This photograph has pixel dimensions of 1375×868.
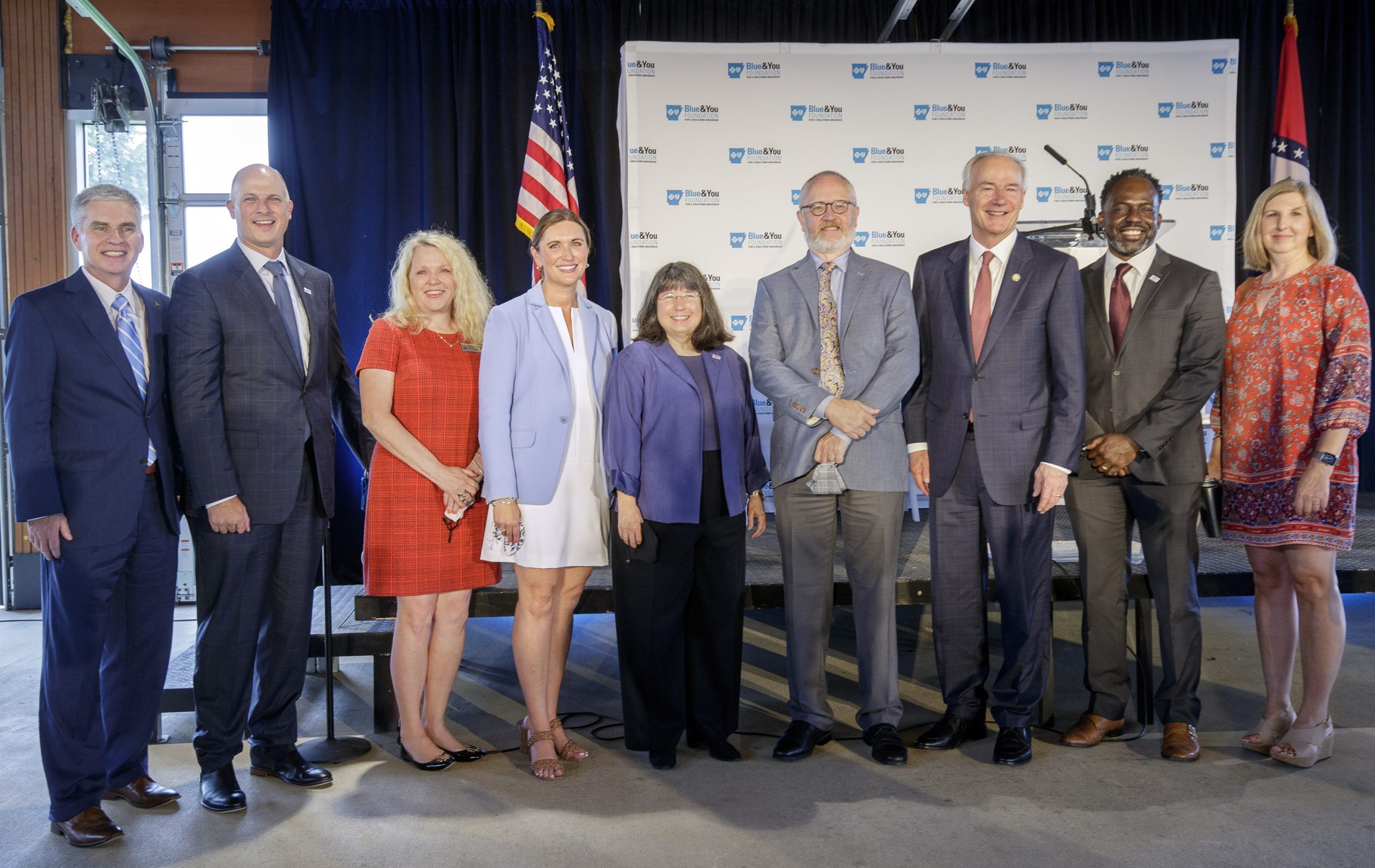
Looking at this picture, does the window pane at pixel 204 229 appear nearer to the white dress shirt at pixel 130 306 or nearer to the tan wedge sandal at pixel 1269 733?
the white dress shirt at pixel 130 306

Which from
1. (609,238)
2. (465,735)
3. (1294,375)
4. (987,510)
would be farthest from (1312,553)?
(609,238)

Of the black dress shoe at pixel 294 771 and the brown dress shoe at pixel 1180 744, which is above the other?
the brown dress shoe at pixel 1180 744

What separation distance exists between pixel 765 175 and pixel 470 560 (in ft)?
10.9

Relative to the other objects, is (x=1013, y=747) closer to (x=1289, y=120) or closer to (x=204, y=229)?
(x=1289, y=120)

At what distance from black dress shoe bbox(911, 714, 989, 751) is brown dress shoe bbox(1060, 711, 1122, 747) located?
266 mm

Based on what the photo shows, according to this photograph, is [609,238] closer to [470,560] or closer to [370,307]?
[370,307]

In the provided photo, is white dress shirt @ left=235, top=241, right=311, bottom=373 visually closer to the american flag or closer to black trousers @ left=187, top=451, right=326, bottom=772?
black trousers @ left=187, top=451, right=326, bottom=772

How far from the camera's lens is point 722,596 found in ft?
9.56

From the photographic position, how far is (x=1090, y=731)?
2.99 m

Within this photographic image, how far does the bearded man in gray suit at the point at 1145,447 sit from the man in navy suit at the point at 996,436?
0.19 metres

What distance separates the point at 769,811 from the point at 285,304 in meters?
1.99

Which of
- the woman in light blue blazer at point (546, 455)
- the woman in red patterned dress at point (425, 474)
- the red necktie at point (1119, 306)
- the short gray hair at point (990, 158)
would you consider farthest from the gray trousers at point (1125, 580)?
the woman in red patterned dress at point (425, 474)

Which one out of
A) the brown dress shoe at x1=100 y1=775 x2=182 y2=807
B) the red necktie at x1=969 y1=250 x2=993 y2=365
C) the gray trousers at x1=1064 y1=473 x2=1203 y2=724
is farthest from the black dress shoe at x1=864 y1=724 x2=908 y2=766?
the brown dress shoe at x1=100 y1=775 x2=182 y2=807

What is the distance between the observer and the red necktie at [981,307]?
9.46 ft
